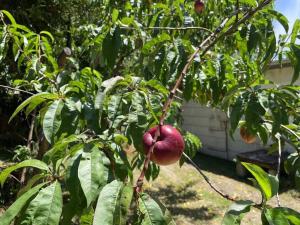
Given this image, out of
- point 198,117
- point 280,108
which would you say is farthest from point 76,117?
point 198,117

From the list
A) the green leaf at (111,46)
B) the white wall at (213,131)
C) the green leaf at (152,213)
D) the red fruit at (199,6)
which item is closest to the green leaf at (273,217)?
the green leaf at (152,213)

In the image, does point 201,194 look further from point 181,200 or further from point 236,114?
point 236,114

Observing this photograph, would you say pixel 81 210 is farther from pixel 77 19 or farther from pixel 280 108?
pixel 77 19

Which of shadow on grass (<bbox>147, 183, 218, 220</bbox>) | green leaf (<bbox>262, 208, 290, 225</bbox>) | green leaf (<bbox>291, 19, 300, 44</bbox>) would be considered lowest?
shadow on grass (<bbox>147, 183, 218, 220</bbox>)

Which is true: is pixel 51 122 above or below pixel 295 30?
below

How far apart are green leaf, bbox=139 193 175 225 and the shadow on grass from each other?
3899 mm

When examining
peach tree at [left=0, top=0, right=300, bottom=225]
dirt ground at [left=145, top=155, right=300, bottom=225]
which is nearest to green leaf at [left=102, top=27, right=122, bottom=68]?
peach tree at [left=0, top=0, right=300, bottom=225]

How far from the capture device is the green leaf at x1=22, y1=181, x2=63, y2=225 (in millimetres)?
752

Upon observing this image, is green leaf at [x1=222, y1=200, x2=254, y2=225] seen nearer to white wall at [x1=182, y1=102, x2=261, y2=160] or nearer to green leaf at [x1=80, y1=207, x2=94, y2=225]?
green leaf at [x1=80, y1=207, x2=94, y2=225]

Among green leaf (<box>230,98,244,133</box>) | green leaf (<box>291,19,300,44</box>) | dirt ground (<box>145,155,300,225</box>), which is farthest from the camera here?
dirt ground (<box>145,155,300,225</box>)

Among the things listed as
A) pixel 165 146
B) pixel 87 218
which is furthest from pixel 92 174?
pixel 165 146

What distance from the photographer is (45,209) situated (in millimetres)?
770

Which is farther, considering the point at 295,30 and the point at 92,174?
the point at 295,30

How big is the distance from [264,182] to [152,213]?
0.74 feet
